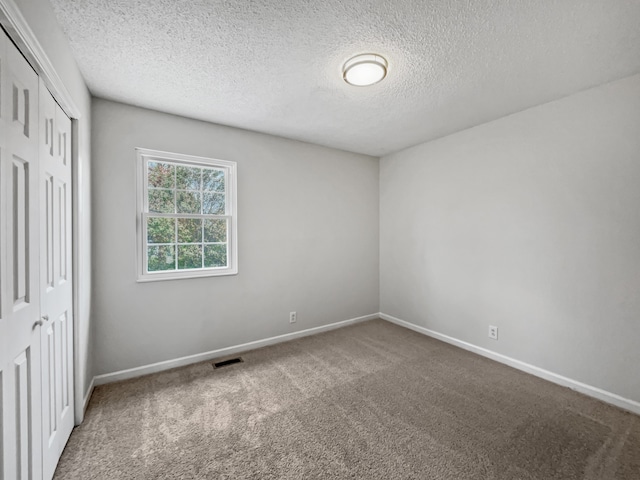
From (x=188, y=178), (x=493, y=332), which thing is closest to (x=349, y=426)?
(x=493, y=332)

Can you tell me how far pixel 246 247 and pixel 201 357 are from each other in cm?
126

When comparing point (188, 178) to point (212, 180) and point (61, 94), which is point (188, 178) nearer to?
point (212, 180)

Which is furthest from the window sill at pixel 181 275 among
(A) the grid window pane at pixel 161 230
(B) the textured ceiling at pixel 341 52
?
(B) the textured ceiling at pixel 341 52

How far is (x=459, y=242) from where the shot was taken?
3291mm

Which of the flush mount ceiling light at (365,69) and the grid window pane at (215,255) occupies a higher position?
the flush mount ceiling light at (365,69)

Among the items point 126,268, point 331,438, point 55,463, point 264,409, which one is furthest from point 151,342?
point 331,438

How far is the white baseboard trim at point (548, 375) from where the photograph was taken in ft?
6.98

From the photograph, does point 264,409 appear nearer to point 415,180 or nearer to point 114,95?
point 114,95

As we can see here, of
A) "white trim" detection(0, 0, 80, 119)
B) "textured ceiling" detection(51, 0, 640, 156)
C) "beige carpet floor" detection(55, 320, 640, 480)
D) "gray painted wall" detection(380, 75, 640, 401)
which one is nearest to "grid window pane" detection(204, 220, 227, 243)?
"textured ceiling" detection(51, 0, 640, 156)

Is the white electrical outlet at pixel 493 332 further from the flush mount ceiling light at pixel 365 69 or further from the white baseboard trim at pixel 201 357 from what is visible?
the flush mount ceiling light at pixel 365 69

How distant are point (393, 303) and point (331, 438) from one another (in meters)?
2.59

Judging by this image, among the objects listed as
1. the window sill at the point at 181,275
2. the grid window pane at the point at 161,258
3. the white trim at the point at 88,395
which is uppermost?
the grid window pane at the point at 161,258

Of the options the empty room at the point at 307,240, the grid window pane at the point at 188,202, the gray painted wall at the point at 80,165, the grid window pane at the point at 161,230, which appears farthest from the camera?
the grid window pane at the point at 188,202

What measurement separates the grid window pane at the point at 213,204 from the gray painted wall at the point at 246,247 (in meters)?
0.22
